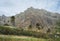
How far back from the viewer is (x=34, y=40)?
1978cm

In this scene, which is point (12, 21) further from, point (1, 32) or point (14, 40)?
point (14, 40)

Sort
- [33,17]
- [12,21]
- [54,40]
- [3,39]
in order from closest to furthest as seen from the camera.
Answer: [3,39]
[54,40]
[12,21]
[33,17]

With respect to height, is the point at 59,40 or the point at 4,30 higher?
the point at 4,30

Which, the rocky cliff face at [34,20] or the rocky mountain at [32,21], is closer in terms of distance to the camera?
the rocky mountain at [32,21]

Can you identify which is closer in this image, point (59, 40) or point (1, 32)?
point (1, 32)

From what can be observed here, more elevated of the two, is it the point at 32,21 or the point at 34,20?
the point at 34,20

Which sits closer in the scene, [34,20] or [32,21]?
[32,21]

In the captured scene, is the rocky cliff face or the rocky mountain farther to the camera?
the rocky cliff face

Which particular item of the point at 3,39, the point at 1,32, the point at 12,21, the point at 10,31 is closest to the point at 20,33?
the point at 10,31

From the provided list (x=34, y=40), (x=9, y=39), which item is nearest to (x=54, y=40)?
(x=34, y=40)

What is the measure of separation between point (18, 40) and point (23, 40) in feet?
2.37

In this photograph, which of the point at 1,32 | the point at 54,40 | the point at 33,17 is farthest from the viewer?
the point at 33,17

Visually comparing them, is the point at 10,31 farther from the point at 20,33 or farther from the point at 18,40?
the point at 18,40

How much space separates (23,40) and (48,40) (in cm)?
481
